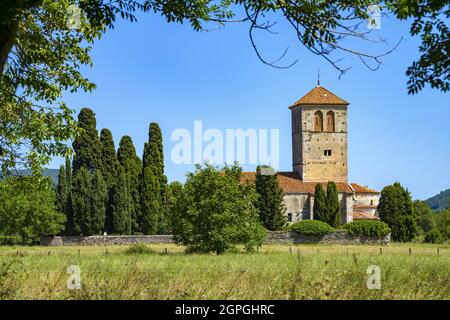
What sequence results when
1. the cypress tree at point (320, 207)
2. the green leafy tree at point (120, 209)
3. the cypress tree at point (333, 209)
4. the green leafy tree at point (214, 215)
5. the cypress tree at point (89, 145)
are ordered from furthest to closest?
the cypress tree at point (89, 145), the cypress tree at point (320, 207), the cypress tree at point (333, 209), the green leafy tree at point (120, 209), the green leafy tree at point (214, 215)

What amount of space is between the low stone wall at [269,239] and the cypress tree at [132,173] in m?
5.52

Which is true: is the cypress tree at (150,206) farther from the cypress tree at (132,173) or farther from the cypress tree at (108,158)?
the cypress tree at (108,158)

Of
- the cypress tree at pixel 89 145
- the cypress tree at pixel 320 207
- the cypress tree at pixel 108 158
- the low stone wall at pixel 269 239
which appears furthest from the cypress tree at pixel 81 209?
the cypress tree at pixel 320 207

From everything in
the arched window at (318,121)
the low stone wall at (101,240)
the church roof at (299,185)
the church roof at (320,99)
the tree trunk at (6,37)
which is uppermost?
the church roof at (320,99)

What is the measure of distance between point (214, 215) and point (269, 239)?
2283cm

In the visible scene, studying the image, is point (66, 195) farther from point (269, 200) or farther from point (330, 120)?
point (330, 120)

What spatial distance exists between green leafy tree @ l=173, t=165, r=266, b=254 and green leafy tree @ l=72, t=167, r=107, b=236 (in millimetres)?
22296

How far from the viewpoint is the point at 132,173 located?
216 feet

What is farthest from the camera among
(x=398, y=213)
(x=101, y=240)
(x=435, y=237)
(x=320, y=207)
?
(x=320, y=207)

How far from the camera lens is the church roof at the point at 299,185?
75562 millimetres

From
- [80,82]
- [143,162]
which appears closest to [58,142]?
[80,82]

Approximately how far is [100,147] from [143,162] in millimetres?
5584

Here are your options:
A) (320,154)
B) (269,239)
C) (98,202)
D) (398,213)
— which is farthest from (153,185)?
(320,154)
